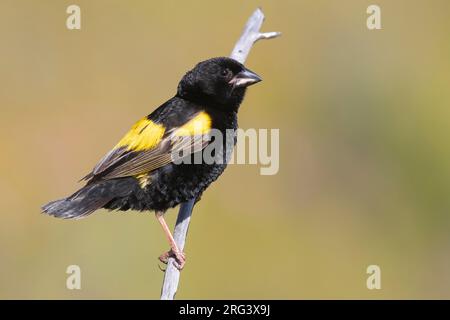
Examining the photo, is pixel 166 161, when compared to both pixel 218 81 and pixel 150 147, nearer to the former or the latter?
pixel 150 147

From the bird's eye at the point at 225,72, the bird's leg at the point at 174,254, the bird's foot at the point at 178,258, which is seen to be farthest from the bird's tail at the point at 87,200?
the bird's eye at the point at 225,72

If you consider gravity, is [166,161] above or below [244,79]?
below

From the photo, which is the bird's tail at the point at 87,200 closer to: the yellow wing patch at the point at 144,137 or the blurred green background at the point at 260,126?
the yellow wing patch at the point at 144,137

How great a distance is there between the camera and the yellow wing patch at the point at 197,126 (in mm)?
5625

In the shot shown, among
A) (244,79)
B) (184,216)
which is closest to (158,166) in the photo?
(184,216)

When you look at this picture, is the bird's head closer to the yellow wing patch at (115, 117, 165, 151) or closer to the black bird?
the black bird

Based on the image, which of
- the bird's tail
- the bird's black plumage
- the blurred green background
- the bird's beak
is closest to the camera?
the bird's tail

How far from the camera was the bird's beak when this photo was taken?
584 centimetres

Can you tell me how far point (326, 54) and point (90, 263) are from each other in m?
3.77

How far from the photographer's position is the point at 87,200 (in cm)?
535

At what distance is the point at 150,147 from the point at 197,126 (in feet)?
1.38

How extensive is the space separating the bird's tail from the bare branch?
0.50m

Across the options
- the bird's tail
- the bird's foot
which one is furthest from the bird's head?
the bird's foot

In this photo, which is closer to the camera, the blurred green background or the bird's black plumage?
the bird's black plumage
